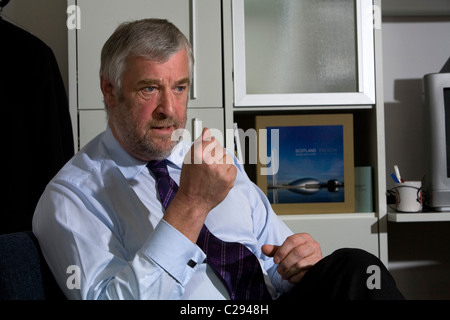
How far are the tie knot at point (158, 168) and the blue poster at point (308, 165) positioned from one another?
74 centimetres

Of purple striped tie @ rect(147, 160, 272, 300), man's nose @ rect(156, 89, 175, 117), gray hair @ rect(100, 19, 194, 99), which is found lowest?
purple striped tie @ rect(147, 160, 272, 300)

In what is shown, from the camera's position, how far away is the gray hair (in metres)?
1.12

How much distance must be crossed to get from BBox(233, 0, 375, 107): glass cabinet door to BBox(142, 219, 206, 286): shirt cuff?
981 millimetres

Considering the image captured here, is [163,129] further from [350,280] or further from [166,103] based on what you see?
[350,280]

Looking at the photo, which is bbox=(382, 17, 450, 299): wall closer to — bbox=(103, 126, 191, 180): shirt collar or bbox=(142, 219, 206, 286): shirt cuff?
bbox=(103, 126, 191, 180): shirt collar

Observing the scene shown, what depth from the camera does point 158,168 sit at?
3.80 feet

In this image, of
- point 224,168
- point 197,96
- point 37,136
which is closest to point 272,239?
point 224,168

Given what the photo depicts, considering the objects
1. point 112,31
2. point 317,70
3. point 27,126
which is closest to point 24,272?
point 27,126

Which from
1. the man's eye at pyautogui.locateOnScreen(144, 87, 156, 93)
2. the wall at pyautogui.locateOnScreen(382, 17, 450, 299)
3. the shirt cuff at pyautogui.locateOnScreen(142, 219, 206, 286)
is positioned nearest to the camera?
the shirt cuff at pyautogui.locateOnScreen(142, 219, 206, 286)

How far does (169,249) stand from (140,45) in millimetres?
500

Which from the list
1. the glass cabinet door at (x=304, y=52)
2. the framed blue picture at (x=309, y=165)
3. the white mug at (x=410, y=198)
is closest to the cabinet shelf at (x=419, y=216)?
the white mug at (x=410, y=198)

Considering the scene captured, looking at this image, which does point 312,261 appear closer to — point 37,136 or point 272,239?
point 272,239

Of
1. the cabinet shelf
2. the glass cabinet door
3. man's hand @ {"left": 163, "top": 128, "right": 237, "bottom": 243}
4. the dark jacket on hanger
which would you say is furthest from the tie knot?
the cabinet shelf

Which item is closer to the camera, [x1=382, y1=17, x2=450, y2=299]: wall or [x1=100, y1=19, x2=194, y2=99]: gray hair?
[x1=100, y1=19, x2=194, y2=99]: gray hair
